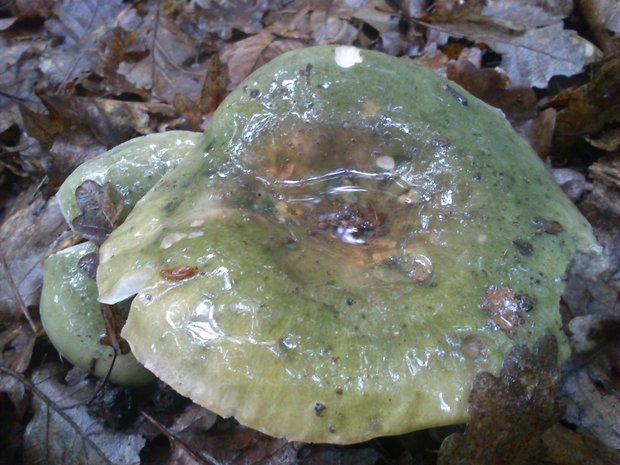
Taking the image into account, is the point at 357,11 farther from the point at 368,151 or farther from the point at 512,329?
the point at 512,329

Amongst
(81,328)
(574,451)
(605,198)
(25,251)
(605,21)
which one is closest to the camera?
(574,451)

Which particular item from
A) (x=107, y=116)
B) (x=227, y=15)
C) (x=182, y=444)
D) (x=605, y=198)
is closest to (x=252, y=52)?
(x=227, y=15)

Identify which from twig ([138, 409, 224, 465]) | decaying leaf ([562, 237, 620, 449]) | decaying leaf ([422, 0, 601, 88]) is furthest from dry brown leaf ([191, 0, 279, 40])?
decaying leaf ([562, 237, 620, 449])

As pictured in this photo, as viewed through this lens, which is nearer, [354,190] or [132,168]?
[354,190]

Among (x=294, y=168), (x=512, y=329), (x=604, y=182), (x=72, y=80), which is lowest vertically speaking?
(x=72, y=80)

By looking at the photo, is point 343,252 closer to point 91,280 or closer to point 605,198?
point 91,280

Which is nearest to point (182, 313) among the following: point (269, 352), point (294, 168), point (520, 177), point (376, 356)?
point (269, 352)

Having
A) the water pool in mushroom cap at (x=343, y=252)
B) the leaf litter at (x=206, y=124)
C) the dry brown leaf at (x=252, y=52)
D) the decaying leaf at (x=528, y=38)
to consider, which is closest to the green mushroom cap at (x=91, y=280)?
the leaf litter at (x=206, y=124)
